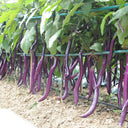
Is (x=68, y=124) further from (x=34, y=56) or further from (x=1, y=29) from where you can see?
(x=1, y=29)

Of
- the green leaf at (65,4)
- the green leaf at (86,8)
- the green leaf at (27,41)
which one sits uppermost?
the green leaf at (65,4)

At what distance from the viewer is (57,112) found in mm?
1493

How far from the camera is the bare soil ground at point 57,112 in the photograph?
1273 millimetres

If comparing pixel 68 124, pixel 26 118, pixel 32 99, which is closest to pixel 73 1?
pixel 68 124

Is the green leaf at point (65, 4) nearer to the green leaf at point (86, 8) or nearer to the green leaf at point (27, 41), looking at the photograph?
the green leaf at point (86, 8)

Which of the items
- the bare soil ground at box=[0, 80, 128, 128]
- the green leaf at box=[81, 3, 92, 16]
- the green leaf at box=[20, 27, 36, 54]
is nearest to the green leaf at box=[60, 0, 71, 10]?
the green leaf at box=[81, 3, 92, 16]

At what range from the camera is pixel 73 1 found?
93cm

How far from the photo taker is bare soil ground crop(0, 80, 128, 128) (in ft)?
4.18

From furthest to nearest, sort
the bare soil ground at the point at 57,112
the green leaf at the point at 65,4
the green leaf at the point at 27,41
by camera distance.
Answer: the bare soil ground at the point at 57,112 < the green leaf at the point at 27,41 < the green leaf at the point at 65,4


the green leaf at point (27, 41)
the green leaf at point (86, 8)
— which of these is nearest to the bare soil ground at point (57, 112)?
the green leaf at point (27, 41)

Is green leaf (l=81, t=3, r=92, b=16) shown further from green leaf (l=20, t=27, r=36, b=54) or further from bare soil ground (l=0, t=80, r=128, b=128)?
bare soil ground (l=0, t=80, r=128, b=128)

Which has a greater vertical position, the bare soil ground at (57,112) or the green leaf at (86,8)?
the green leaf at (86,8)

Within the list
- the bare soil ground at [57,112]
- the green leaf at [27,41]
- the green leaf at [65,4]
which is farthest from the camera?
the bare soil ground at [57,112]

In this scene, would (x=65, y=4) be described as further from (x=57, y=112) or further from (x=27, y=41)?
(x=57, y=112)
